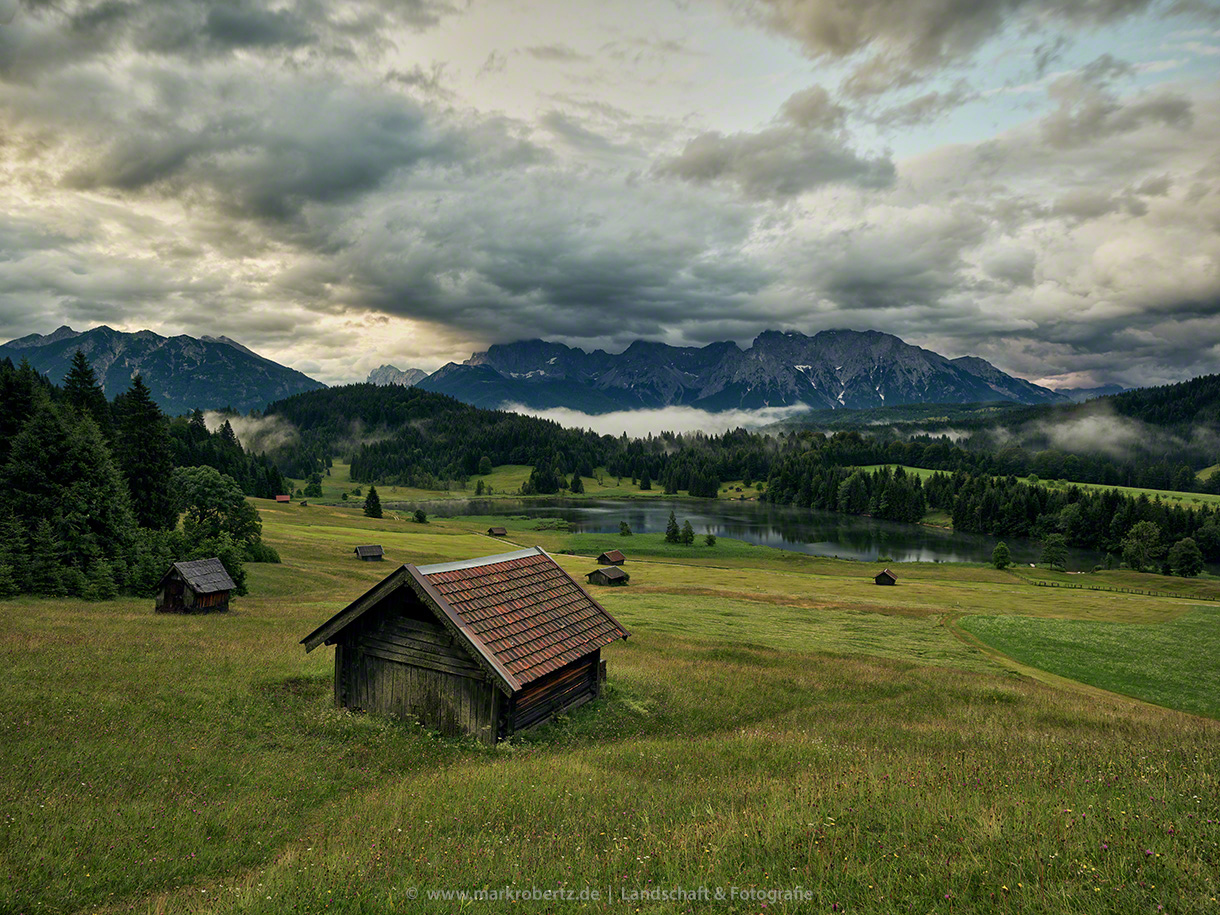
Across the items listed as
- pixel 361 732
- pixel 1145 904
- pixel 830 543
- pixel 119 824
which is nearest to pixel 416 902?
pixel 119 824

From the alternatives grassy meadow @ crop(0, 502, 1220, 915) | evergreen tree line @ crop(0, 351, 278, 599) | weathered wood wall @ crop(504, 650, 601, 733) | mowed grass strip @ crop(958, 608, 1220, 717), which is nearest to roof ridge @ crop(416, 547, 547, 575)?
weathered wood wall @ crop(504, 650, 601, 733)

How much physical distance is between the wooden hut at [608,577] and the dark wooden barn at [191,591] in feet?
147

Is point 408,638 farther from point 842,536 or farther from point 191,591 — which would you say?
point 842,536

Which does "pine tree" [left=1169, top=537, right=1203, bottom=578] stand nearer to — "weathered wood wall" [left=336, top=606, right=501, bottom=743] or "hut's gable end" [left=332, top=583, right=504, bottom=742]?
"hut's gable end" [left=332, top=583, right=504, bottom=742]

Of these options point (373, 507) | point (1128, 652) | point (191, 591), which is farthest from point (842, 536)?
point (191, 591)

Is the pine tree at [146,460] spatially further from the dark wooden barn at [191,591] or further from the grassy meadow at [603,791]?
the grassy meadow at [603,791]

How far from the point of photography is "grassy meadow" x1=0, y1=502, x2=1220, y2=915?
25.3 feet

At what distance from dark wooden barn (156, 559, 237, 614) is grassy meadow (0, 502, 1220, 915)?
22.3 ft

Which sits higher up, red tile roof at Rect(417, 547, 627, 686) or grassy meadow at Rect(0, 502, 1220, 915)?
red tile roof at Rect(417, 547, 627, 686)

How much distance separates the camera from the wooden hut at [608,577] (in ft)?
251

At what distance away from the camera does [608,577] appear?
7644cm

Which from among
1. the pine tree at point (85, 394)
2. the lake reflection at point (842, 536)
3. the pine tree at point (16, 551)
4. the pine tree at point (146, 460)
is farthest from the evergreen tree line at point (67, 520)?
the lake reflection at point (842, 536)

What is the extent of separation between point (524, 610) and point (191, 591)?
31.5m

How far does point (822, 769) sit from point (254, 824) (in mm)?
11799
